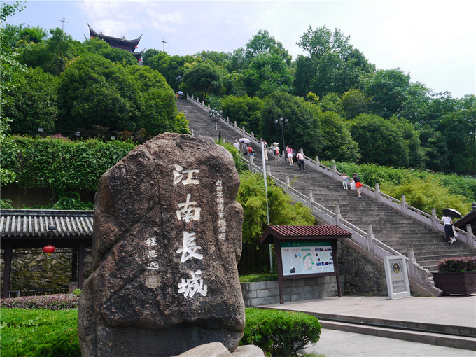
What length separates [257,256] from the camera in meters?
15.9

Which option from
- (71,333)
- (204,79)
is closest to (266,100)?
(204,79)

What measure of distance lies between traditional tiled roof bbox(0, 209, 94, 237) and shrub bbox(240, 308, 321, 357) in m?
9.80

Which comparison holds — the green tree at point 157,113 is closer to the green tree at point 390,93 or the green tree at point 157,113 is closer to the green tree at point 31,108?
the green tree at point 31,108

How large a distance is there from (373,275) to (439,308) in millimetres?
4827

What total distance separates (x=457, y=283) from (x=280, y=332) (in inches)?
290

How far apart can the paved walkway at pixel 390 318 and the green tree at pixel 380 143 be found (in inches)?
950

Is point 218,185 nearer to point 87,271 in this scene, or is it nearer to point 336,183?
point 87,271

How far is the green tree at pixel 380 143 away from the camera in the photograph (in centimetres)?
3369

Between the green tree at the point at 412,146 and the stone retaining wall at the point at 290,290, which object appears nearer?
the stone retaining wall at the point at 290,290

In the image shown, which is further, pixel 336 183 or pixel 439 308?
pixel 336 183

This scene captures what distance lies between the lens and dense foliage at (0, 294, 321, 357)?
17.3 feet

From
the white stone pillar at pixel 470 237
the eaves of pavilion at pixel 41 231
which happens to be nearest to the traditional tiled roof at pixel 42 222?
the eaves of pavilion at pixel 41 231

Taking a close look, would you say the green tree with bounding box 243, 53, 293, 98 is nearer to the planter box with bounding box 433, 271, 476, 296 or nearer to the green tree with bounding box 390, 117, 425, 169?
the green tree with bounding box 390, 117, 425, 169

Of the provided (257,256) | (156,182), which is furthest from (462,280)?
(156,182)
